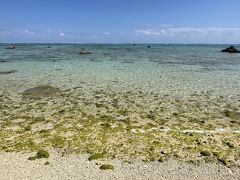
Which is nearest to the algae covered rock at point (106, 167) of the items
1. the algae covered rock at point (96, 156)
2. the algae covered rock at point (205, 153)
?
the algae covered rock at point (96, 156)

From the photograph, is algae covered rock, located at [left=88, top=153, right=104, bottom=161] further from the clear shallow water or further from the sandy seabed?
the clear shallow water

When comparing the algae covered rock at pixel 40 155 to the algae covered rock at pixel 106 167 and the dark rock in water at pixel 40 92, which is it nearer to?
the algae covered rock at pixel 106 167

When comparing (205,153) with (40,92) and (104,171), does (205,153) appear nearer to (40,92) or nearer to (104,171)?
(104,171)

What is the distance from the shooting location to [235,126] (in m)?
13.2

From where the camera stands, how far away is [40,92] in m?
20.6

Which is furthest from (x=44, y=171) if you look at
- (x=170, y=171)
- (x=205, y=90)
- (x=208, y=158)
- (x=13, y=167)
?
(x=205, y=90)

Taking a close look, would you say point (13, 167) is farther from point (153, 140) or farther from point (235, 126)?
point (235, 126)

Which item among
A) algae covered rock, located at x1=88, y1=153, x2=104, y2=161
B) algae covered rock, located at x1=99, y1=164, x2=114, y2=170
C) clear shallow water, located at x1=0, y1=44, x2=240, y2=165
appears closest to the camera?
algae covered rock, located at x1=99, y1=164, x2=114, y2=170

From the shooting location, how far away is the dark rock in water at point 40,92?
63.3ft

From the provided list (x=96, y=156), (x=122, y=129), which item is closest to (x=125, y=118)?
(x=122, y=129)

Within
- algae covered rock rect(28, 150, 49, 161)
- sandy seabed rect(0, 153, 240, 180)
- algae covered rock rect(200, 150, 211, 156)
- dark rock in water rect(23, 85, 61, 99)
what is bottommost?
sandy seabed rect(0, 153, 240, 180)

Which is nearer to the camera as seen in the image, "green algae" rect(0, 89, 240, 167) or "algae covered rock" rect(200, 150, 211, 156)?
A: "algae covered rock" rect(200, 150, 211, 156)

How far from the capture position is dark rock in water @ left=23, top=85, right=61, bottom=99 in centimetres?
1928

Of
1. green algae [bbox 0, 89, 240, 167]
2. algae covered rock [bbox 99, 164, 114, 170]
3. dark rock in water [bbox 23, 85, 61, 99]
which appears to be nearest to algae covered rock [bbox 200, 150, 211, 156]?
green algae [bbox 0, 89, 240, 167]
